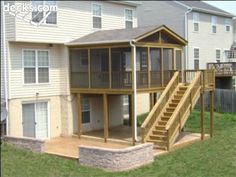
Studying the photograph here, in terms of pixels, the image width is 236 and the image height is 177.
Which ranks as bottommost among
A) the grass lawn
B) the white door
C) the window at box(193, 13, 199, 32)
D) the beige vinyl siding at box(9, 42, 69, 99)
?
the grass lawn

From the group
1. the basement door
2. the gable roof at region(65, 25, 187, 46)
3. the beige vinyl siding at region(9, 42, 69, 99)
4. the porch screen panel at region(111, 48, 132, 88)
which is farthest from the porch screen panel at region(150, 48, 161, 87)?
the basement door

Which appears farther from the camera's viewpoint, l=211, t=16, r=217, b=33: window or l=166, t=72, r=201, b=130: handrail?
l=211, t=16, r=217, b=33: window

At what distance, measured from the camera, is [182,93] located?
63.6ft

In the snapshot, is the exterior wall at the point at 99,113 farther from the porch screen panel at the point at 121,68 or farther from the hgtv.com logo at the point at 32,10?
the hgtv.com logo at the point at 32,10

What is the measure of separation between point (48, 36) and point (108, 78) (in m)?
3.25

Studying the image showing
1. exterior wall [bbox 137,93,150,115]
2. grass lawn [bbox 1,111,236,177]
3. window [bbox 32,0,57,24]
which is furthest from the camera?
exterior wall [bbox 137,93,150,115]

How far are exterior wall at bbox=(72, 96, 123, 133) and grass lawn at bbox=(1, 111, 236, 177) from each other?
470 cm

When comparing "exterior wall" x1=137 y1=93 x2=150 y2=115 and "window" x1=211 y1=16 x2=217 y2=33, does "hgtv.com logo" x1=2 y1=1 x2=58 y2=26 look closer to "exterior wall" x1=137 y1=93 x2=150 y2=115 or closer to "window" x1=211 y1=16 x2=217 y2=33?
"exterior wall" x1=137 y1=93 x2=150 y2=115

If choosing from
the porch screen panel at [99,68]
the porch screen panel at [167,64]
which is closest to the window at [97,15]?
the porch screen panel at [99,68]

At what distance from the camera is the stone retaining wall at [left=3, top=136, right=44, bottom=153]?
16.1 metres

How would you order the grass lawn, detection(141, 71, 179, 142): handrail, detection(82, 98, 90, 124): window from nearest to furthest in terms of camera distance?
the grass lawn
detection(141, 71, 179, 142): handrail
detection(82, 98, 90, 124): window

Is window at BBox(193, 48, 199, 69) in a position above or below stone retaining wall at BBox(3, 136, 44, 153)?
above

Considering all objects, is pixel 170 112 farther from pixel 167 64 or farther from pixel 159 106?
pixel 167 64

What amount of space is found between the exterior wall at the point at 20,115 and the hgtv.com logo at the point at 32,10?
345 centimetres
